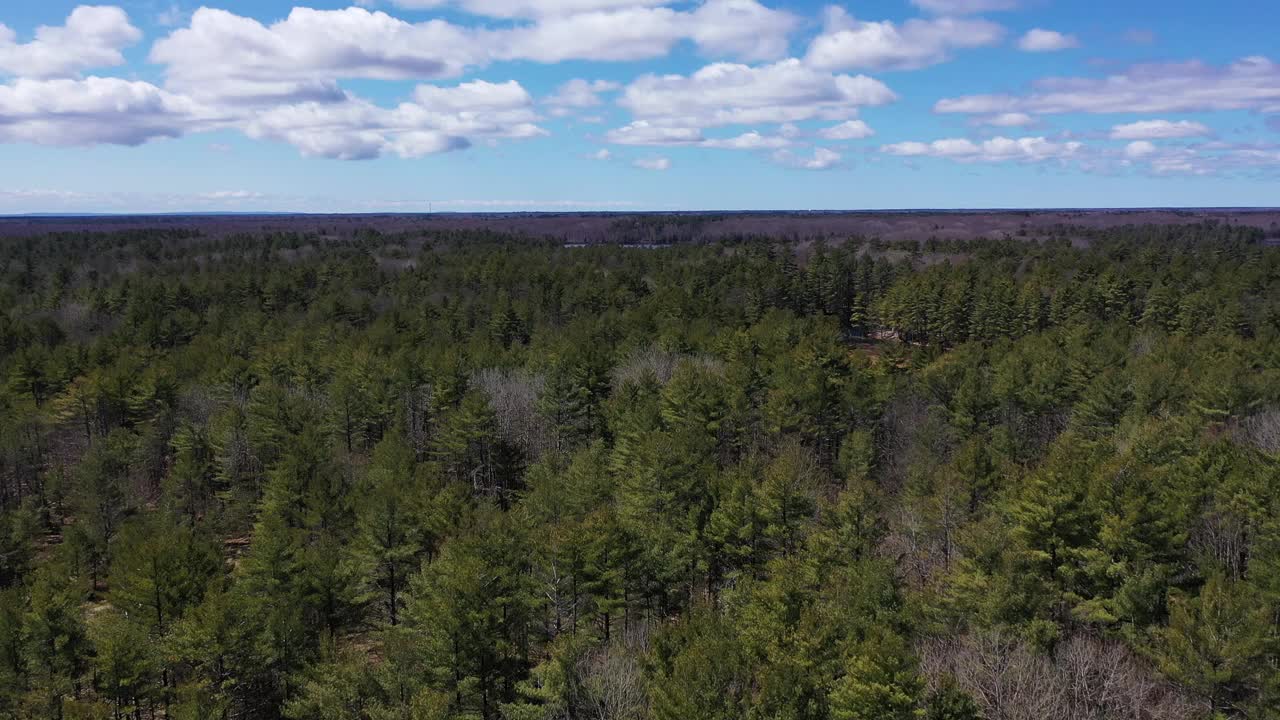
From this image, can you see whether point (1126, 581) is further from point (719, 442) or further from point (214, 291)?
point (214, 291)

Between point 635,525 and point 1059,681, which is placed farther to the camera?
point 635,525

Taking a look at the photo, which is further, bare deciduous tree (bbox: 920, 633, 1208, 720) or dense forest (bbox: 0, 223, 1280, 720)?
dense forest (bbox: 0, 223, 1280, 720)

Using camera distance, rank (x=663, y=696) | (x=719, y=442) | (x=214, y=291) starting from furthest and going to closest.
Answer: (x=214, y=291), (x=719, y=442), (x=663, y=696)

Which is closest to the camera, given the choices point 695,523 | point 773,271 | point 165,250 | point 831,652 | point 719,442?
point 831,652

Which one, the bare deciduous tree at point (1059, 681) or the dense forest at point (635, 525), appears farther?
the dense forest at point (635, 525)

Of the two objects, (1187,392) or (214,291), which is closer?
(1187,392)

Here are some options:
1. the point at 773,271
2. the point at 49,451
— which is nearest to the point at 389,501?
the point at 49,451

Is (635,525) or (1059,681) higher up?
(635,525)

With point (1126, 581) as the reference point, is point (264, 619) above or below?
below
